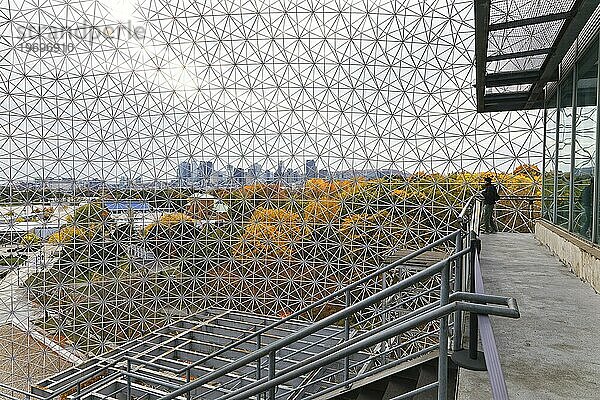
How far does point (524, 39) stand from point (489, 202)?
12.8 feet

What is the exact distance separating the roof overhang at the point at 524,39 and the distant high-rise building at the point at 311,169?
746 centimetres

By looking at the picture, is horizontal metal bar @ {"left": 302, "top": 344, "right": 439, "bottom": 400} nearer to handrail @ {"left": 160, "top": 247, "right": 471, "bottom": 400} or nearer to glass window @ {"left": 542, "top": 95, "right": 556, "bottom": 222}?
handrail @ {"left": 160, "top": 247, "right": 471, "bottom": 400}

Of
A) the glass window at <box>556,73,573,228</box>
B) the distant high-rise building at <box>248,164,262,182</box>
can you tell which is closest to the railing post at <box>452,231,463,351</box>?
the glass window at <box>556,73,573,228</box>

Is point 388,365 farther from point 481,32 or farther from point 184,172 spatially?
point 184,172

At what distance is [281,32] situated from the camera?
1529 centimetres

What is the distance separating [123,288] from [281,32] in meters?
10.8

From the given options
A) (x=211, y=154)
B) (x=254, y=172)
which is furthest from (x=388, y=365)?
(x=211, y=154)

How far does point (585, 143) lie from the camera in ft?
17.6

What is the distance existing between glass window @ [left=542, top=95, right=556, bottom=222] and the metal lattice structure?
14.8ft

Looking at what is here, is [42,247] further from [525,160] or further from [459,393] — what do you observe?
[459,393]

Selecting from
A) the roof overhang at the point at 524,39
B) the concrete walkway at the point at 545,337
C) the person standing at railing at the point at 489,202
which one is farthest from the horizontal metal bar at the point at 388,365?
the person standing at railing at the point at 489,202

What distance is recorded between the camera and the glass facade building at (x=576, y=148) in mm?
4910

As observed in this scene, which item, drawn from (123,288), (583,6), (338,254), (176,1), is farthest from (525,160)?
(123,288)

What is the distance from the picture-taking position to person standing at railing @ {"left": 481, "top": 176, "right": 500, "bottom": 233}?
875 centimetres
